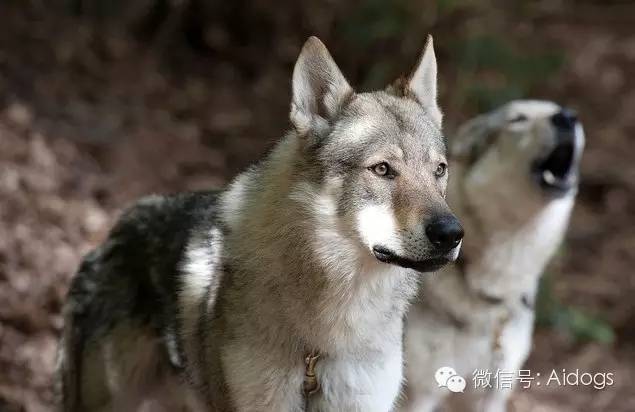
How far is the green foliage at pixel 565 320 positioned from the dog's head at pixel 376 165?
462 centimetres

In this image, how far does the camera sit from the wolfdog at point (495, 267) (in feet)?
17.8

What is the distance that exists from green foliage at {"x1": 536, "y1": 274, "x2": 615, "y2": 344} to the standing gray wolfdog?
14.8 ft

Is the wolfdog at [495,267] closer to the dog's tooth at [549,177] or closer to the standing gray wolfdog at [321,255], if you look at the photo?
the dog's tooth at [549,177]

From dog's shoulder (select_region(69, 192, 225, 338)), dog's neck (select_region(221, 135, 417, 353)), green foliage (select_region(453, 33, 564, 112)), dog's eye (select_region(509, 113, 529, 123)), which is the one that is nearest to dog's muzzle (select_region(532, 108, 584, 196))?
dog's eye (select_region(509, 113, 529, 123))

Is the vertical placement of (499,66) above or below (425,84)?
below

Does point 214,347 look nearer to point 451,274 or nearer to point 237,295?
point 237,295

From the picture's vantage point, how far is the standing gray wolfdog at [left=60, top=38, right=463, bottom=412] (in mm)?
3539

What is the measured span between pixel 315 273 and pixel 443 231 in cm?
64

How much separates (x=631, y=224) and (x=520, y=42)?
272 centimetres

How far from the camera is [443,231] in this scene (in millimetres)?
3346

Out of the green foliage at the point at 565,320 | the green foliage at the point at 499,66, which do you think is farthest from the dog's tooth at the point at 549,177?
the green foliage at the point at 499,66

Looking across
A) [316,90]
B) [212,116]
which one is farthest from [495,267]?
[212,116]

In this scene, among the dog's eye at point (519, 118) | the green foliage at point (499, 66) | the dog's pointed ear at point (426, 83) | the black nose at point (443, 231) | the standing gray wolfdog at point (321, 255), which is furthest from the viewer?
the green foliage at point (499, 66)

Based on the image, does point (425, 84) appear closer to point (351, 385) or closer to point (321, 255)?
point (321, 255)
